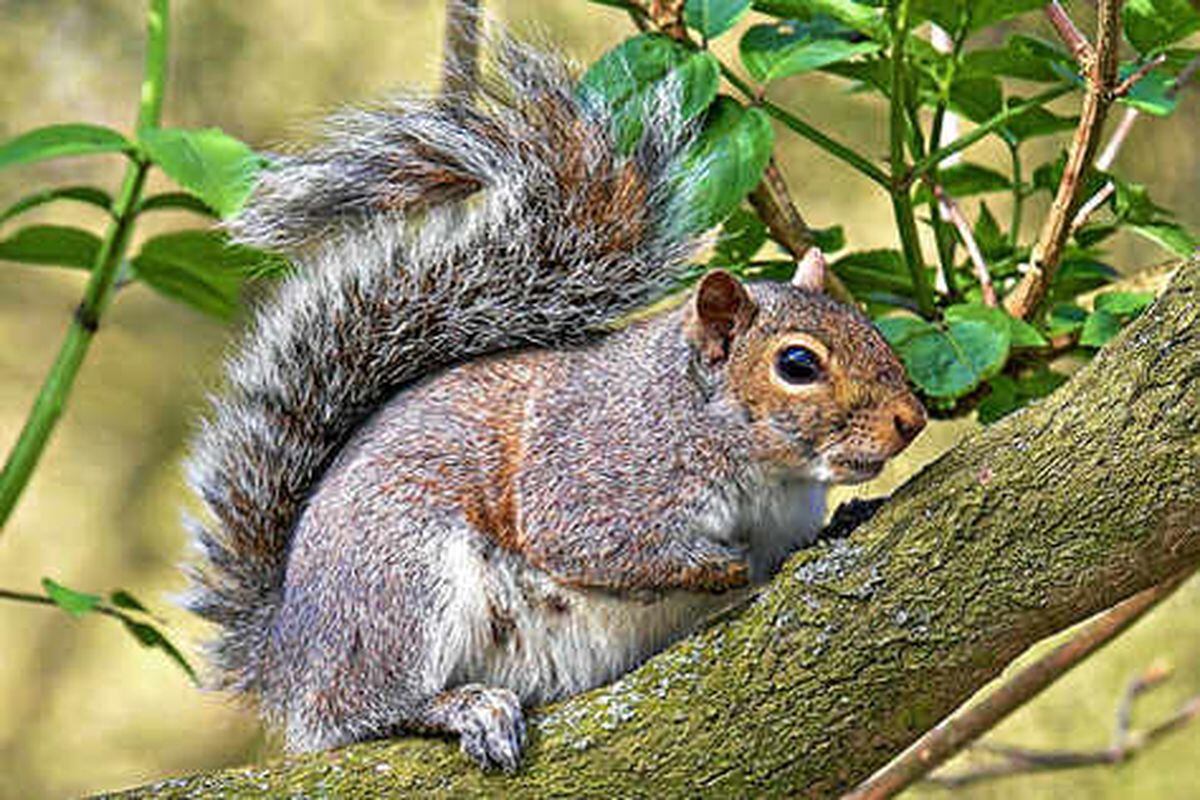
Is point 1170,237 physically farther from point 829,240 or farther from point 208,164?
point 208,164

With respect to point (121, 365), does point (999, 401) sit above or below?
below

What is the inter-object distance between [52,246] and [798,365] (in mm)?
848

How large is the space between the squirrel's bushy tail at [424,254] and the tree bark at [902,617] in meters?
0.35

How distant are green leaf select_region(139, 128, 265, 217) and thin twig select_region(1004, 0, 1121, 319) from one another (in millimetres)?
648

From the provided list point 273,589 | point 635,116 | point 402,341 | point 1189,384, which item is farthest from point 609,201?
point 1189,384

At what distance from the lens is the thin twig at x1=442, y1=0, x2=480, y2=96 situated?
1.58m

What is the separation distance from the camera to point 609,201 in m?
1.51

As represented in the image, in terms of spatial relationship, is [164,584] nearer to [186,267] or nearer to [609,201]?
[186,267]

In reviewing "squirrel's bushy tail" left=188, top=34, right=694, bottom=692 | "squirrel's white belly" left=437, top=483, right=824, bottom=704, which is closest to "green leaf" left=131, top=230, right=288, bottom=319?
"squirrel's bushy tail" left=188, top=34, right=694, bottom=692

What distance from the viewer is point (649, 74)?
1.33 metres

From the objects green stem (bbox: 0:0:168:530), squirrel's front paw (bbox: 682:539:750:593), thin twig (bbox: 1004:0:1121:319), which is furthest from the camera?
green stem (bbox: 0:0:168:530)

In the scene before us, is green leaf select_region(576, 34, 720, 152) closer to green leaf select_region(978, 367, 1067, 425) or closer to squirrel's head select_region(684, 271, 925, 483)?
squirrel's head select_region(684, 271, 925, 483)

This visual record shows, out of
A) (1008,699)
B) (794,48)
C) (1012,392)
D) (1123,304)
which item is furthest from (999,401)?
(1008,699)

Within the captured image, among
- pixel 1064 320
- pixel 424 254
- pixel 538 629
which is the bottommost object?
pixel 538 629
